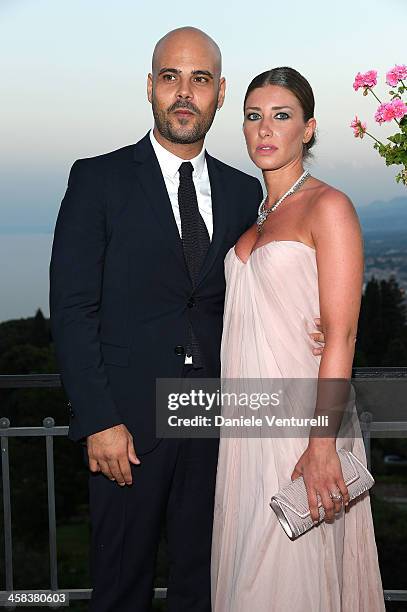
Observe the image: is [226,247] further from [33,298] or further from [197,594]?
[33,298]

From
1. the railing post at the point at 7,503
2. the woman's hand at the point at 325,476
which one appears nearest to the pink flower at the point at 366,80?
the woman's hand at the point at 325,476

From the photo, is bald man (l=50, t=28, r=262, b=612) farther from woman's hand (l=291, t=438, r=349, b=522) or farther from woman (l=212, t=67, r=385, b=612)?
woman's hand (l=291, t=438, r=349, b=522)

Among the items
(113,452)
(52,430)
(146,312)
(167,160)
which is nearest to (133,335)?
(146,312)

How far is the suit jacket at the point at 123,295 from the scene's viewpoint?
2518 millimetres

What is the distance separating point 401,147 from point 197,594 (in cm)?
173

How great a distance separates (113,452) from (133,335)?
1.25 ft

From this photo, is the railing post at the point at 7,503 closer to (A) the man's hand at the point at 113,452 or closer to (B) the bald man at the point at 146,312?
(B) the bald man at the point at 146,312

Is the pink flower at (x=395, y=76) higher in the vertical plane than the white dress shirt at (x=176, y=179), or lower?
higher

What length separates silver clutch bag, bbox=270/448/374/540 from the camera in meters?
2.33

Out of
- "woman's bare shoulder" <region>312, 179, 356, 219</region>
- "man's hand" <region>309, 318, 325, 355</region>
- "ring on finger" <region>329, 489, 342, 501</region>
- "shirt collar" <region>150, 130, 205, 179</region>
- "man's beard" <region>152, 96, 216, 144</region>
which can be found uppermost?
"man's beard" <region>152, 96, 216, 144</region>

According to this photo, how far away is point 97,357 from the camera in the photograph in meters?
2.52

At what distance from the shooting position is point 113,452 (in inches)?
99.9

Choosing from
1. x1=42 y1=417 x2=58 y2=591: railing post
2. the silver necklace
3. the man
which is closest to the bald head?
the man

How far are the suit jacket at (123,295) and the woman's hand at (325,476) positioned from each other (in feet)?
Result: 1.57
